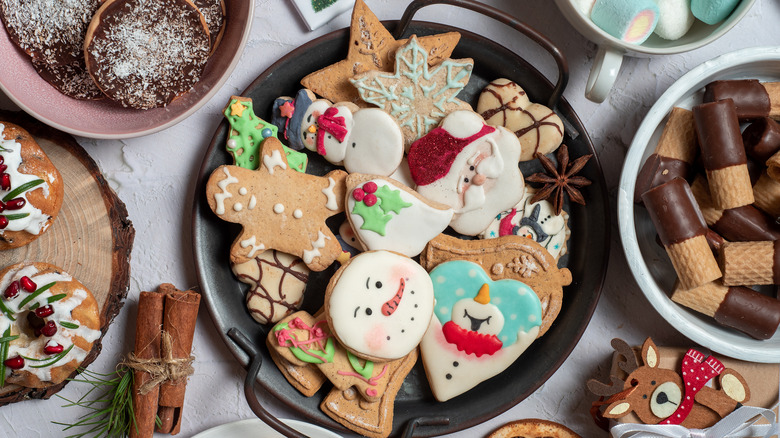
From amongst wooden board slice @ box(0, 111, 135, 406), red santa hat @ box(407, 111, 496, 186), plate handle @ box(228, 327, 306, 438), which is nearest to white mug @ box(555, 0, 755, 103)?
red santa hat @ box(407, 111, 496, 186)

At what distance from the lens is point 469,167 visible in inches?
50.3

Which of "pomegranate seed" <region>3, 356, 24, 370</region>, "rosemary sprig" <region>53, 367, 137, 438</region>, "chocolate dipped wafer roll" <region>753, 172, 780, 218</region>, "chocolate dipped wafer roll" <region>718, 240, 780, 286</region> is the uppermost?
"pomegranate seed" <region>3, 356, 24, 370</region>

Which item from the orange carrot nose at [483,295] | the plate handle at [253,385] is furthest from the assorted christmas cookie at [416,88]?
the plate handle at [253,385]

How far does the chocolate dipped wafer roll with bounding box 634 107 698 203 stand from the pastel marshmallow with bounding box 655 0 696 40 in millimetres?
161

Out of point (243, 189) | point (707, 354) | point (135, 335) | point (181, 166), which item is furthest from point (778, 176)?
point (135, 335)

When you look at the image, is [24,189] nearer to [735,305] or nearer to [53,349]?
[53,349]

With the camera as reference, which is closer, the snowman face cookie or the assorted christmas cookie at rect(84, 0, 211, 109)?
the assorted christmas cookie at rect(84, 0, 211, 109)

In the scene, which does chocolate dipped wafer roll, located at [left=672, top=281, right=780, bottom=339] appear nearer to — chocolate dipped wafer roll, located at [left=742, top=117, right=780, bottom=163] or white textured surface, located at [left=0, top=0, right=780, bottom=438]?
white textured surface, located at [left=0, top=0, right=780, bottom=438]

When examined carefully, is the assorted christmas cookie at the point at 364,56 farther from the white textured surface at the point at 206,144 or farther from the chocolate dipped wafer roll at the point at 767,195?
the chocolate dipped wafer roll at the point at 767,195

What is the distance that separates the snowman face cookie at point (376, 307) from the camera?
48.8 inches

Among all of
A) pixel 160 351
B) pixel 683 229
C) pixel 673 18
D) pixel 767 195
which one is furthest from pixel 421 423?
→ pixel 673 18

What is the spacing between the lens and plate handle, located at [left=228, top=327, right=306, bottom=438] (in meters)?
1.24

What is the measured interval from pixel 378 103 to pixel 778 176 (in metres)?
0.87

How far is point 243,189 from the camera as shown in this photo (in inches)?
49.2
